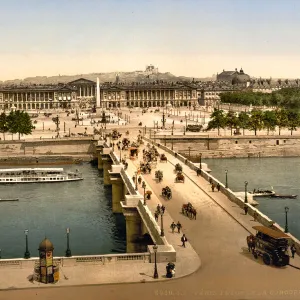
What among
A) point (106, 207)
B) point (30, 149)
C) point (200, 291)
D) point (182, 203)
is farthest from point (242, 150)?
point (200, 291)

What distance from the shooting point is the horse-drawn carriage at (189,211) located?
1497 inches

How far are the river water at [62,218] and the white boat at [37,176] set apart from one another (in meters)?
1.26

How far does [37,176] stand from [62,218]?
21.7m

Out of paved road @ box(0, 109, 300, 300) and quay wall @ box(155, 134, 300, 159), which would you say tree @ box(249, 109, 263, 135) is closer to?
quay wall @ box(155, 134, 300, 159)

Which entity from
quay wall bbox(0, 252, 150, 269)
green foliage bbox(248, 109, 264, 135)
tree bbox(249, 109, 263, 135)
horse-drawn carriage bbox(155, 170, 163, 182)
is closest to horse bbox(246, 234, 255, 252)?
quay wall bbox(0, 252, 150, 269)

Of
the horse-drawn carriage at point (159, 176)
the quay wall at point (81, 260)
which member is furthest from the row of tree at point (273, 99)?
the quay wall at point (81, 260)

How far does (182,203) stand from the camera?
42750mm

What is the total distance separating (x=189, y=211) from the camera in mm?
38375

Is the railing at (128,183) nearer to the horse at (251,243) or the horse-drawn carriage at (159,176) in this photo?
the horse-drawn carriage at (159,176)

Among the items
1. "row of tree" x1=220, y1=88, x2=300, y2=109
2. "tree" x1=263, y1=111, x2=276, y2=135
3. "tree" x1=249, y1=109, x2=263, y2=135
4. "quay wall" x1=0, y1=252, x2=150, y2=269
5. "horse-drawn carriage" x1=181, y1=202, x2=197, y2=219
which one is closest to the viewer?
"quay wall" x1=0, y1=252, x2=150, y2=269

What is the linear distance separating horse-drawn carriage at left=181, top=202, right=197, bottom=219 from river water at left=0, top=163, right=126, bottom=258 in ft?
16.1

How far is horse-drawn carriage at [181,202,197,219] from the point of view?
3803cm

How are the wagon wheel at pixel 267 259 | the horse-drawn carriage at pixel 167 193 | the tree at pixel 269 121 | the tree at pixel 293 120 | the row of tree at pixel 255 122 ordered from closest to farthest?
the wagon wheel at pixel 267 259, the horse-drawn carriage at pixel 167 193, the row of tree at pixel 255 122, the tree at pixel 293 120, the tree at pixel 269 121

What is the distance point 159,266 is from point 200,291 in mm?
3056
